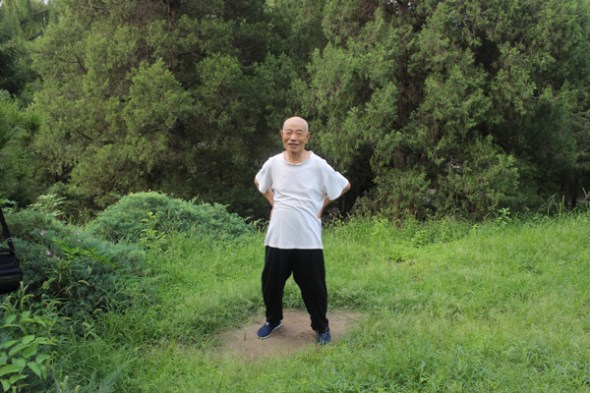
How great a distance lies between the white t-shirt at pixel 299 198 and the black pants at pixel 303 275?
0.23 ft

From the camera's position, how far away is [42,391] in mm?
2893

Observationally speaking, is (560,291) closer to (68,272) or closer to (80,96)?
(68,272)

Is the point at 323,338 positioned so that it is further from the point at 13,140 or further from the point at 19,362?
the point at 13,140

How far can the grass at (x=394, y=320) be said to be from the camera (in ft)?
10.5

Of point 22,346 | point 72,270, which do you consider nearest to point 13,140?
point 72,270

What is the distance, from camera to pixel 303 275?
3.84 m

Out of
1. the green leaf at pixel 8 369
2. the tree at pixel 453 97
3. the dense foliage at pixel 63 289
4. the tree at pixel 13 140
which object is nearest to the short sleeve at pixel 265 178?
the dense foliage at pixel 63 289

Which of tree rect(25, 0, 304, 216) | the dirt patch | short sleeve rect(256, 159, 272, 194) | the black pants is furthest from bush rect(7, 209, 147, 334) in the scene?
tree rect(25, 0, 304, 216)

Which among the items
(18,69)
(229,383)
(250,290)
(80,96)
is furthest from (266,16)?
(229,383)

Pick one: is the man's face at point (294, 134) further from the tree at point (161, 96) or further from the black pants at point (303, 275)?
the tree at point (161, 96)

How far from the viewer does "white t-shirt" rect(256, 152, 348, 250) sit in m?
3.76

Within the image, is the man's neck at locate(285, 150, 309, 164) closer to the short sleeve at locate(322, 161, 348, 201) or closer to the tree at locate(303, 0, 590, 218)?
the short sleeve at locate(322, 161, 348, 201)

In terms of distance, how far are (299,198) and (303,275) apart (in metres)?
0.56

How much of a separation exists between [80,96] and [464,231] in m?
10.0
